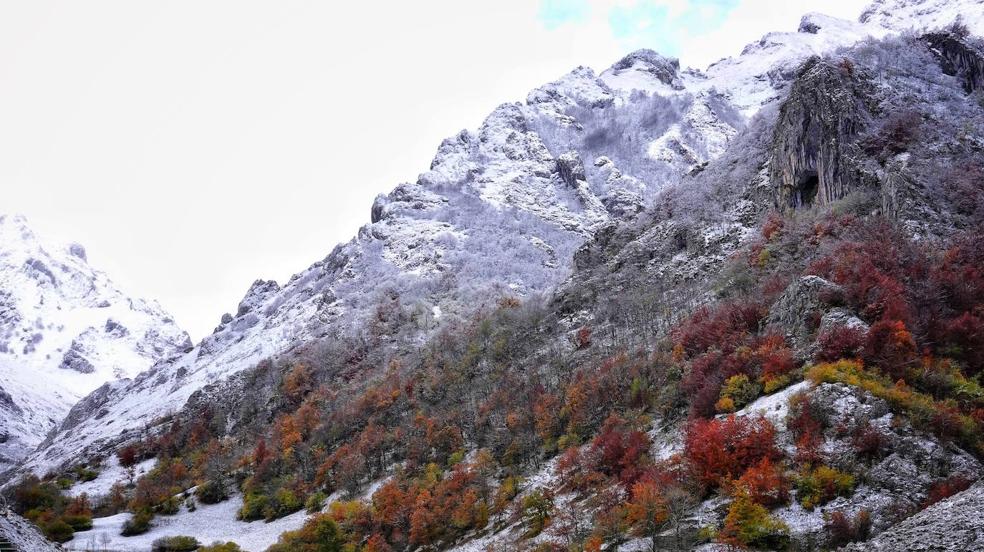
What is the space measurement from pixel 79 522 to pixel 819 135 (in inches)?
3171

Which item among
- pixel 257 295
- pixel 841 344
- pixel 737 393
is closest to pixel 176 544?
pixel 737 393

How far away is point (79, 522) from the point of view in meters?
65.6

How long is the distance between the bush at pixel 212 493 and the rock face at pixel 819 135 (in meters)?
67.5

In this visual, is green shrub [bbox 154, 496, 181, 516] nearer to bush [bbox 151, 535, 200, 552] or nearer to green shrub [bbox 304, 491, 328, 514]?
bush [bbox 151, 535, 200, 552]

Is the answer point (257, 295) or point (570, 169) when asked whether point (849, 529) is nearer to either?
point (570, 169)

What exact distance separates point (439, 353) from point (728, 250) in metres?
37.1

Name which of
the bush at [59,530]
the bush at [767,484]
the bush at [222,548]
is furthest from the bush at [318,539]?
the bush at [767,484]

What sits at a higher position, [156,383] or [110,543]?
[156,383]

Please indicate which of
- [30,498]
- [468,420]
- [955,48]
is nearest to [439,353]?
[468,420]

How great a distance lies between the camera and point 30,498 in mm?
76438

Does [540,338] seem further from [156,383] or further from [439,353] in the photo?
[156,383]

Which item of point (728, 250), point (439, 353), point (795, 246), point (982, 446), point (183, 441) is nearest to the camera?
point (982, 446)

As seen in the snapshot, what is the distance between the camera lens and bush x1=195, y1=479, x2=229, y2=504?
249 feet

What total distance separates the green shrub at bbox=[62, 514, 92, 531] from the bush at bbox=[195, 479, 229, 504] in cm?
1192
